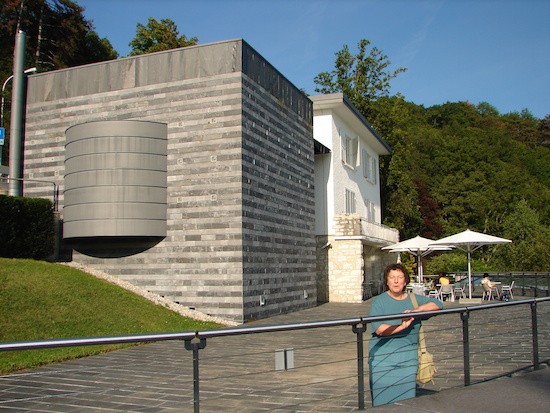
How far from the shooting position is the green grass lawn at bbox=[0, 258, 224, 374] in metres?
10.3

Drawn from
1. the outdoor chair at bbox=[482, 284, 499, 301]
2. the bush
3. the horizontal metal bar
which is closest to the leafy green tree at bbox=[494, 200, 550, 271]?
the outdoor chair at bbox=[482, 284, 499, 301]

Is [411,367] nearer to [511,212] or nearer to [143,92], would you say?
[143,92]

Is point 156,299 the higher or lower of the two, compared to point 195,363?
lower

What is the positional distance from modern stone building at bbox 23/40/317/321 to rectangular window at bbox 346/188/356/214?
28.4 ft

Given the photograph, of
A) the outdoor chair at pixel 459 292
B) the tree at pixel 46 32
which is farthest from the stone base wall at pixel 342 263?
the tree at pixel 46 32

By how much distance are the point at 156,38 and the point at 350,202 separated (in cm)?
1963

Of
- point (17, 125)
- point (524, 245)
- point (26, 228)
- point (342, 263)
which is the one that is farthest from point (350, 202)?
point (524, 245)

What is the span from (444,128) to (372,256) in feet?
133

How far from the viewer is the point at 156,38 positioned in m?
37.5

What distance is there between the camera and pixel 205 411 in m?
5.96

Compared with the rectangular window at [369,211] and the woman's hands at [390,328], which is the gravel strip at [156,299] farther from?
the rectangular window at [369,211]

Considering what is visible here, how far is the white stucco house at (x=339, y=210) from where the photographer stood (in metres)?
22.2

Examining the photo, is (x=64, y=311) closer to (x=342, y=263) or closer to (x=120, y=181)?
(x=120, y=181)

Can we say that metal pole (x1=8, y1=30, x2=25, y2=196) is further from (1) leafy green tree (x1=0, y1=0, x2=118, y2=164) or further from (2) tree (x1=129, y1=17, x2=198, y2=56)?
(2) tree (x1=129, y1=17, x2=198, y2=56)
